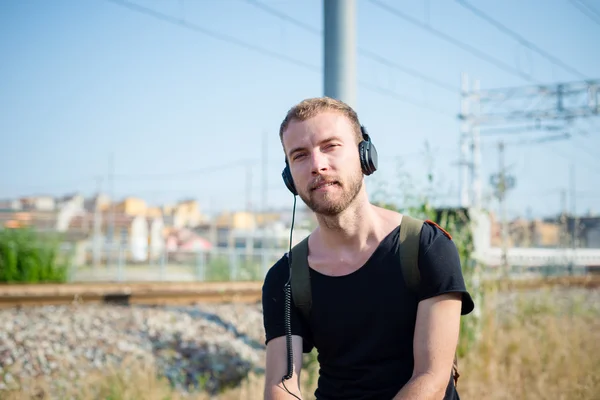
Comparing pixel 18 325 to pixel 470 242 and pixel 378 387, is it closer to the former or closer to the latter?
pixel 470 242

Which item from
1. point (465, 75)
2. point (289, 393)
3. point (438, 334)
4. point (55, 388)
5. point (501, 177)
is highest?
point (465, 75)

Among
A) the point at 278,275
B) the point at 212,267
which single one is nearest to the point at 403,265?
the point at 278,275

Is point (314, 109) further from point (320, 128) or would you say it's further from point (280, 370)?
point (280, 370)

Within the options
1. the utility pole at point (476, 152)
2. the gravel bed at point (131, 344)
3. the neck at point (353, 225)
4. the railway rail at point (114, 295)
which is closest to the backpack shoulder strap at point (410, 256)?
the neck at point (353, 225)

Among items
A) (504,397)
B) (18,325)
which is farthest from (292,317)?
(18,325)

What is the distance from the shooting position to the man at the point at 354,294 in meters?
2.14

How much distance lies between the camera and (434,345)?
2113mm

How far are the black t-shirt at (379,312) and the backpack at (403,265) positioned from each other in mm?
23

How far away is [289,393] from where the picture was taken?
7.57 ft

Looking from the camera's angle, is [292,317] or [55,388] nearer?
[292,317]

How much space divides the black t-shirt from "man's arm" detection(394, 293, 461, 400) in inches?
1.8

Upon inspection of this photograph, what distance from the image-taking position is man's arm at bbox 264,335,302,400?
2.32 m

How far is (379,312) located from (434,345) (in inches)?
8.7

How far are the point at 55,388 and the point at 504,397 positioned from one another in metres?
3.39
